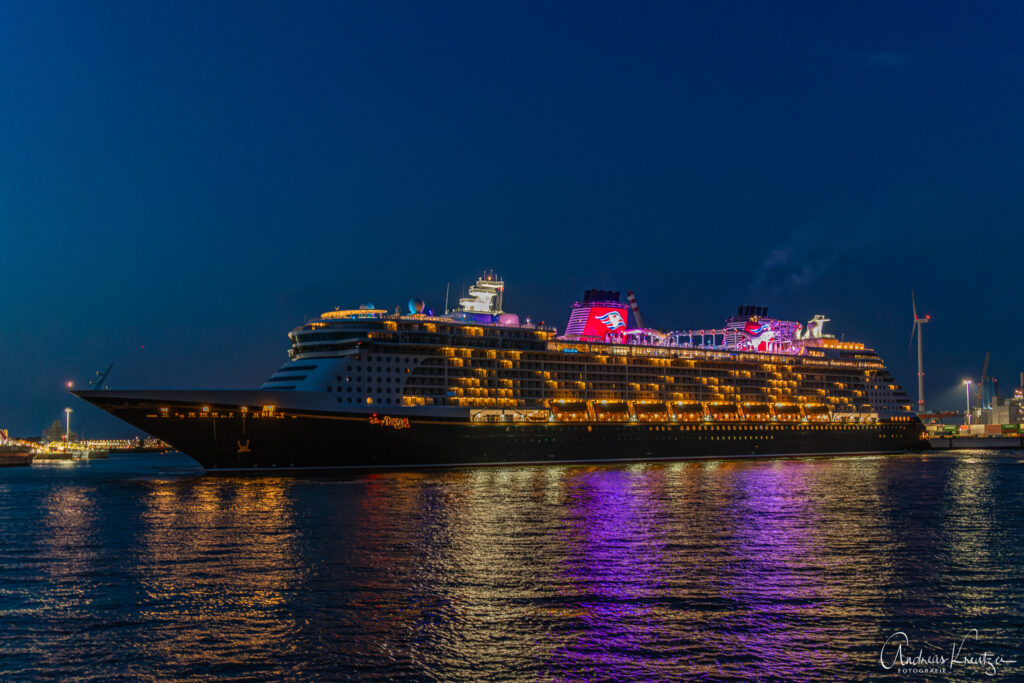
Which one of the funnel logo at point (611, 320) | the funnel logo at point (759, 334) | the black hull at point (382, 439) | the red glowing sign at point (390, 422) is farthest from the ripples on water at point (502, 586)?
the funnel logo at point (759, 334)

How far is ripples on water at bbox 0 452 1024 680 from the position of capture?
19062mm

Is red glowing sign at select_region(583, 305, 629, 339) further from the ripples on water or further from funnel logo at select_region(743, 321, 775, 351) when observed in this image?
the ripples on water

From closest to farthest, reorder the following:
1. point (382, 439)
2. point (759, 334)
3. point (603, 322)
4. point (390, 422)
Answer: point (382, 439)
point (390, 422)
point (603, 322)
point (759, 334)

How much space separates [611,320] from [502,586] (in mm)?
75105

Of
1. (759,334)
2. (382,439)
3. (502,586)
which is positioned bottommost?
(502,586)

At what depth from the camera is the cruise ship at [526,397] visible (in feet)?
219

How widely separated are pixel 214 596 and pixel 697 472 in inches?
2159

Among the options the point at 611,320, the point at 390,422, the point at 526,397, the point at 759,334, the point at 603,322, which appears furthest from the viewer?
the point at 759,334

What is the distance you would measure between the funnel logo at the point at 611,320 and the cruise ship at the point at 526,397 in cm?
16

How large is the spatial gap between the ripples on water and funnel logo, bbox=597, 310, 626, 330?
4986 cm

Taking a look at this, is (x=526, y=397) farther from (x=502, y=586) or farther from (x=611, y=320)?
(x=502, y=586)

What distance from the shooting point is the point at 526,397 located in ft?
272

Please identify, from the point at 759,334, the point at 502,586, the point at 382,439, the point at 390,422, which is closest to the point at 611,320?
the point at 759,334

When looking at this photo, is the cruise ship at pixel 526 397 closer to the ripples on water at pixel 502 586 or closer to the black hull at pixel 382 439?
the black hull at pixel 382 439
